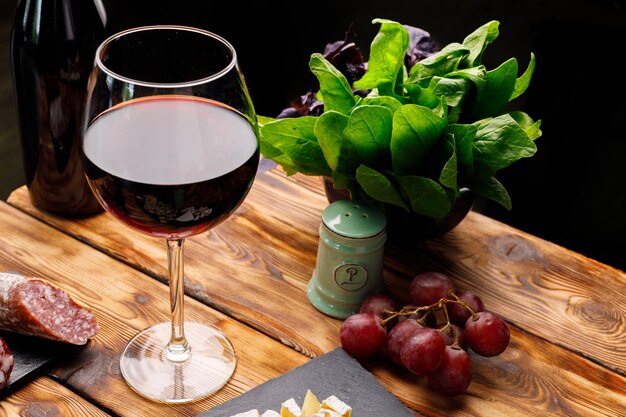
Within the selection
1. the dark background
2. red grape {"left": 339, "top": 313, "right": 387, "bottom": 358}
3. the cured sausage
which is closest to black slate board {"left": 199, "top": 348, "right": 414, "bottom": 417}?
red grape {"left": 339, "top": 313, "right": 387, "bottom": 358}

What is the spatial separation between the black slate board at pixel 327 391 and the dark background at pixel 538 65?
1431 mm

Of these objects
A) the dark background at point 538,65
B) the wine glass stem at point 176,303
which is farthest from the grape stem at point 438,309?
the dark background at point 538,65

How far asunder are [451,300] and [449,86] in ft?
0.92

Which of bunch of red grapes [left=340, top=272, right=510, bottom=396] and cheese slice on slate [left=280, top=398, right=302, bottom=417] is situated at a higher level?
cheese slice on slate [left=280, top=398, right=302, bottom=417]

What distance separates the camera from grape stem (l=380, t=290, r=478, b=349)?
0.95m

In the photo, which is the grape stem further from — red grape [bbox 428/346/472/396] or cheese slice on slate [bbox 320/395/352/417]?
cheese slice on slate [bbox 320/395/352/417]

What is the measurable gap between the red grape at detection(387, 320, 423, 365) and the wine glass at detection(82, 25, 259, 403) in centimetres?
27

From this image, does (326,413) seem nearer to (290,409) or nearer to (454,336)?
(290,409)

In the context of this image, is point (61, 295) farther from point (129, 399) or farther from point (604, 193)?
point (604, 193)

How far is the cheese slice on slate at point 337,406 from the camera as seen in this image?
0.80 metres

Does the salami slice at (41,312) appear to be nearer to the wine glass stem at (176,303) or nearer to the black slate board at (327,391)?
the wine glass stem at (176,303)

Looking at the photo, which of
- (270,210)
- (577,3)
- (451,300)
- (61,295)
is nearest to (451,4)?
(577,3)

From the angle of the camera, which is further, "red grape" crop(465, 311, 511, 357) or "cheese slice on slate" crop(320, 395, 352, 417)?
"red grape" crop(465, 311, 511, 357)

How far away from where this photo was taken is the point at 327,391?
90cm
